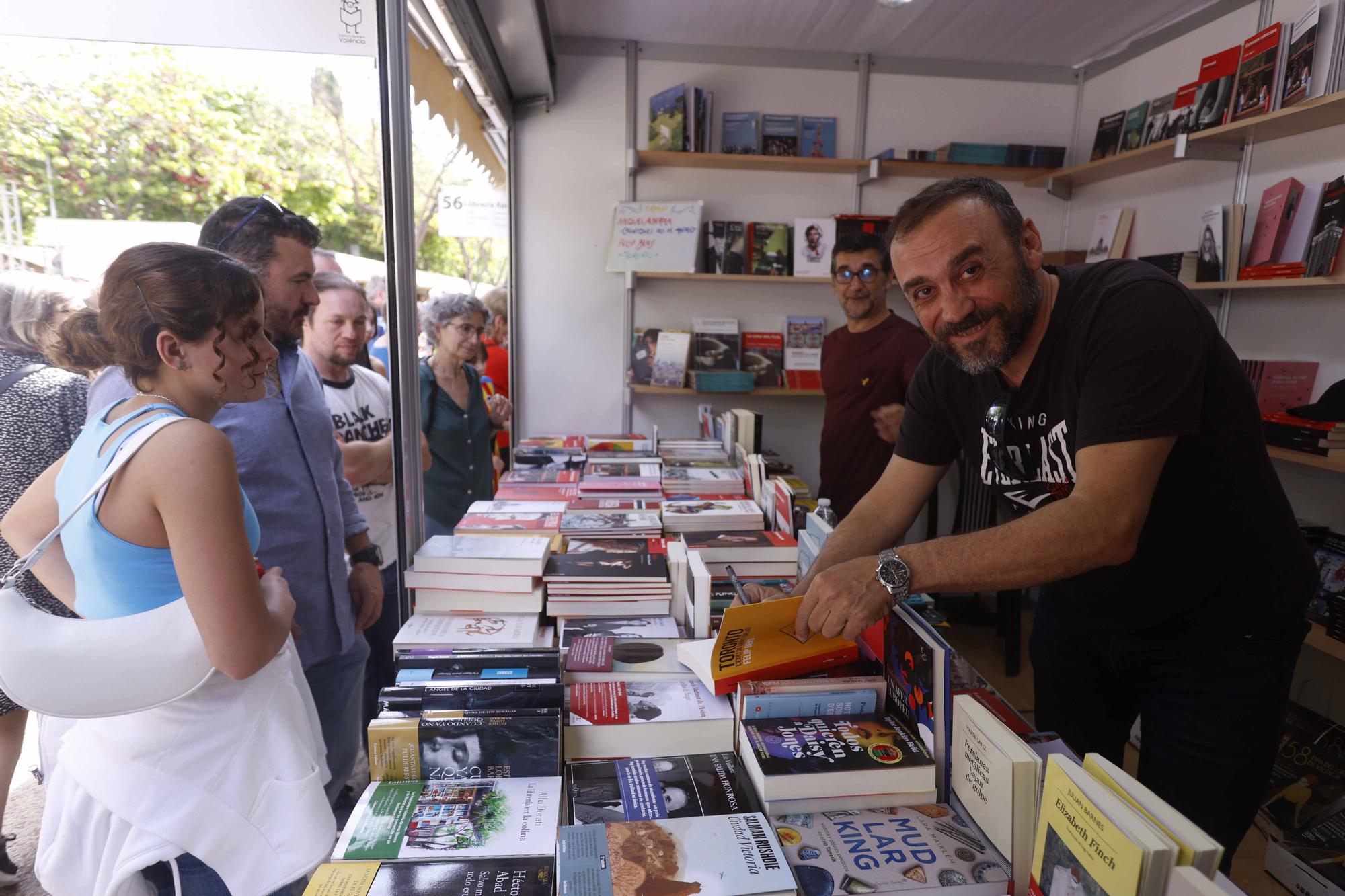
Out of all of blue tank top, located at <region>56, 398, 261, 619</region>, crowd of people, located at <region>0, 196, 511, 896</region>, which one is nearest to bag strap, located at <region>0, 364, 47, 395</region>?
crowd of people, located at <region>0, 196, 511, 896</region>

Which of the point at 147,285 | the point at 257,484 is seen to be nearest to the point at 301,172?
the point at 257,484

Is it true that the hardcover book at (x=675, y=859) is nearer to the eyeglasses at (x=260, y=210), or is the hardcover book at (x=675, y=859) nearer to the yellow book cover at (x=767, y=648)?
the yellow book cover at (x=767, y=648)

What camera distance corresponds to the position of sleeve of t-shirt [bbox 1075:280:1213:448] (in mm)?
1041

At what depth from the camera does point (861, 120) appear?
12.8 feet

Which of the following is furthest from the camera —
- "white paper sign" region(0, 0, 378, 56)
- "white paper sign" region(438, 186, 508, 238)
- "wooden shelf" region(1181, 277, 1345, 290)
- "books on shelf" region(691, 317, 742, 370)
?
"books on shelf" region(691, 317, 742, 370)

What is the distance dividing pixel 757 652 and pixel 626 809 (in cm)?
29

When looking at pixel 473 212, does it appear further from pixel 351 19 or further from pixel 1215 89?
pixel 1215 89

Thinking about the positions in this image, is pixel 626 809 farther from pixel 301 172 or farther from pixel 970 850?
pixel 301 172

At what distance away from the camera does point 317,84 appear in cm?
164

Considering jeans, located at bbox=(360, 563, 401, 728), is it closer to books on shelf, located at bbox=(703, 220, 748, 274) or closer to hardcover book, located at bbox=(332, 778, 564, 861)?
hardcover book, located at bbox=(332, 778, 564, 861)

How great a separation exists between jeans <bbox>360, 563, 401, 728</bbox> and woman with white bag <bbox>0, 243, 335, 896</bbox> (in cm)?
118

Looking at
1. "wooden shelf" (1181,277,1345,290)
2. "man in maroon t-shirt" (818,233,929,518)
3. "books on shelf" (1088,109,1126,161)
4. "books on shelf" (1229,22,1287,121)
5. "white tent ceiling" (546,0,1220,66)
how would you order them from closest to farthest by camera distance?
"wooden shelf" (1181,277,1345,290) → "books on shelf" (1229,22,1287,121) → "man in maroon t-shirt" (818,233,929,518) → "white tent ceiling" (546,0,1220,66) → "books on shelf" (1088,109,1126,161)

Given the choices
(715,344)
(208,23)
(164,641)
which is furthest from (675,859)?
(715,344)

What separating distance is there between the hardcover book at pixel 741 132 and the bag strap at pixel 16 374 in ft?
9.32
